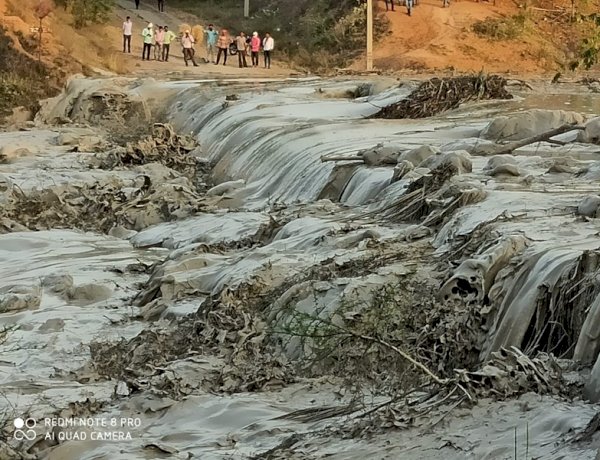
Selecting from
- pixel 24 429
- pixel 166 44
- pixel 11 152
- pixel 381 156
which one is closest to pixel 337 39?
pixel 166 44

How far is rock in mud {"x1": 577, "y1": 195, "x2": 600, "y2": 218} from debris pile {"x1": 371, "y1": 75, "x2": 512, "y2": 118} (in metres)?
9.19

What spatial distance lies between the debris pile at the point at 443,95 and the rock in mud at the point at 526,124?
390cm

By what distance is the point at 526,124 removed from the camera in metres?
13.4

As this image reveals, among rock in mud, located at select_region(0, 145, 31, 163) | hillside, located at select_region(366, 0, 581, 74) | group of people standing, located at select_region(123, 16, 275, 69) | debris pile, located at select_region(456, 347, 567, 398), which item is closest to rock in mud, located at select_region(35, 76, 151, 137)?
rock in mud, located at select_region(0, 145, 31, 163)

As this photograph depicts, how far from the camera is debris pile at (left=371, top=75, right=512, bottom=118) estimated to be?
17.7 meters

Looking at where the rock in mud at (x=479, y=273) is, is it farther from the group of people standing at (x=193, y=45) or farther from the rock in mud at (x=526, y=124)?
the group of people standing at (x=193, y=45)

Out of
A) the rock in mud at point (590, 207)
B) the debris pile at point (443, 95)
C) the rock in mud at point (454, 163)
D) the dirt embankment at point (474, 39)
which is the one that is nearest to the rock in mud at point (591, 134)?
the rock in mud at point (454, 163)

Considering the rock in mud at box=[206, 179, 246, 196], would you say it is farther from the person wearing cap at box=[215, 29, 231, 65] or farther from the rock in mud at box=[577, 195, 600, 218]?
the person wearing cap at box=[215, 29, 231, 65]

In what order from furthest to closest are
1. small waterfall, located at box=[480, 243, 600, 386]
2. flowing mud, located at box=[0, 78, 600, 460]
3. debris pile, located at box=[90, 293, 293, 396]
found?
debris pile, located at box=[90, 293, 293, 396] → small waterfall, located at box=[480, 243, 600, 386] → flowing mud, located at box=[0, 78, 600, 460]

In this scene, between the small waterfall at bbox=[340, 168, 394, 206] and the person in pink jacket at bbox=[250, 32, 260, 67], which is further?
the person in pink jacket at bbox=[250, 32, 260, 67]

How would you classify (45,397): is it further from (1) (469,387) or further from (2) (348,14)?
(2) (348,14)

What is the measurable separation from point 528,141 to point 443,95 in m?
6.36

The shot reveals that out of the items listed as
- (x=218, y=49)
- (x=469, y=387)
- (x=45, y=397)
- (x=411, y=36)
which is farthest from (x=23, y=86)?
(x=469, y=387)

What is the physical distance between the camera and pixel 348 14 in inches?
1344
